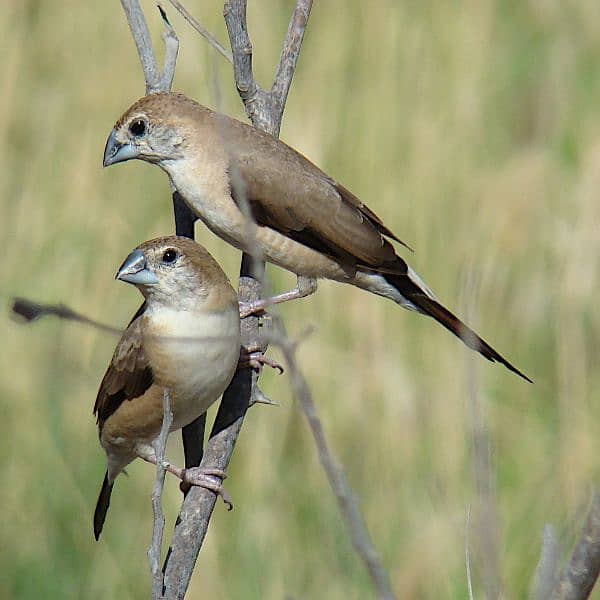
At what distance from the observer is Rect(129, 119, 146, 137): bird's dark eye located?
3.91 meters

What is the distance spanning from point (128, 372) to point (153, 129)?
0.87 meters

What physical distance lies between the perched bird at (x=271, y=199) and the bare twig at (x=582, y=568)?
85.0 inches

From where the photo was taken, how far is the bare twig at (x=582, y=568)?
5.23 feet

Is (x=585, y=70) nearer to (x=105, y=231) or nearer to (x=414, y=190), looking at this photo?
(x=414, y=190)

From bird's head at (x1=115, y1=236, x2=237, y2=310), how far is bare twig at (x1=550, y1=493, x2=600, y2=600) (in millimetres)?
1906

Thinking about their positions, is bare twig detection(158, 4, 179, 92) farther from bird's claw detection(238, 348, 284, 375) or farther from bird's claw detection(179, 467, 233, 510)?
bird's claw detection(179, 467, 233, 510)

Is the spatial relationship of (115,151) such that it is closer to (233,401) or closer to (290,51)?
(290,51)

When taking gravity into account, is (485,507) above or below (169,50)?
below

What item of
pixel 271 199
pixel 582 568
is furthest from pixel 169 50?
pixel 582 568

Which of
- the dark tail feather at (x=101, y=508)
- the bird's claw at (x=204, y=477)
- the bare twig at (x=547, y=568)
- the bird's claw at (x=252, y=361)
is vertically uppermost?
the bare twig at (x=547, y=568)

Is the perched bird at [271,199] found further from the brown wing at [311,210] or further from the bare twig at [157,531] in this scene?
the bare twig at [157,531]

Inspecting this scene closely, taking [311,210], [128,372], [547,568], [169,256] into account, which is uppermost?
[311,210]

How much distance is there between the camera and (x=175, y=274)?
338 cm

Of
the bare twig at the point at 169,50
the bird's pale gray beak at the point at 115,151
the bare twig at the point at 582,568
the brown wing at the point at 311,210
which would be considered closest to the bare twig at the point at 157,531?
the bare twig at the point at 582,568
